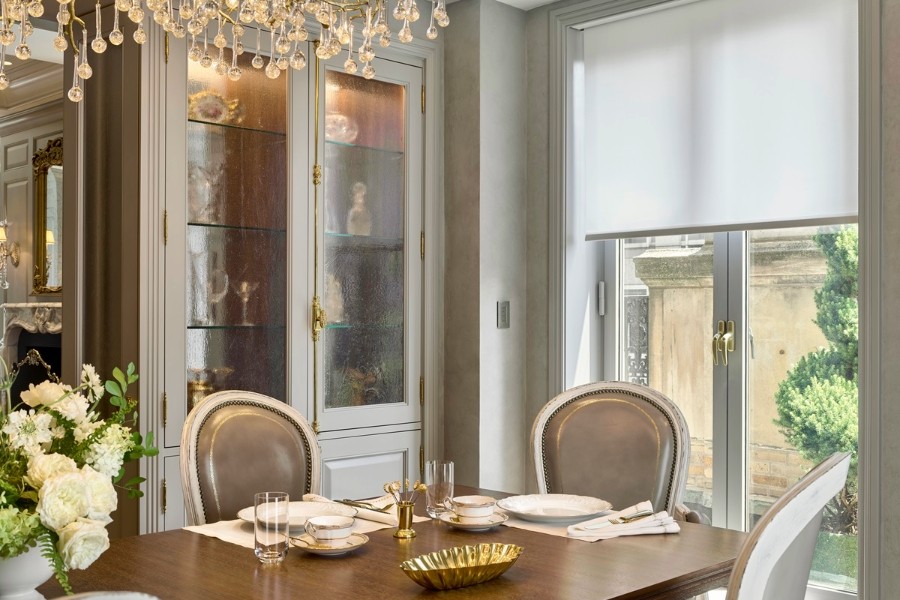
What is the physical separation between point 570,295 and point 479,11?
3.80ft

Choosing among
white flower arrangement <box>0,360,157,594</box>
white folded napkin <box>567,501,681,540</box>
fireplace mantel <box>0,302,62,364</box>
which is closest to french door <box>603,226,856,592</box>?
white folded napkin <box>567,501,681,540</box>

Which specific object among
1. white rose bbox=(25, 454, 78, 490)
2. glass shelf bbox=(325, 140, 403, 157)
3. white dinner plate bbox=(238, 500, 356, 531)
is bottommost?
white dinner plate bbox=(238, 500, 356, 531)

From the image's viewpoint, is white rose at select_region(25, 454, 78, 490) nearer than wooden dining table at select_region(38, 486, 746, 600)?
Yes

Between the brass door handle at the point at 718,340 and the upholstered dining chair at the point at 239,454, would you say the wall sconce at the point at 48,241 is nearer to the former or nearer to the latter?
the upholstered dining chair at the point at 239,454

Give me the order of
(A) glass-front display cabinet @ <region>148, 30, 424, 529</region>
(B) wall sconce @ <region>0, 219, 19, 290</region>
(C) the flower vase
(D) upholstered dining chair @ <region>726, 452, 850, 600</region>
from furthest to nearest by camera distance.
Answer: (B) wall sconce @ <region>0, 219, 19, 290</region>, (A) glass-front display cabinet @ <region>148, 30, 424, 529</region>, (C) the flower vase, (D) upholstered dining chair @ <region>726, 452, 850, 600</region>

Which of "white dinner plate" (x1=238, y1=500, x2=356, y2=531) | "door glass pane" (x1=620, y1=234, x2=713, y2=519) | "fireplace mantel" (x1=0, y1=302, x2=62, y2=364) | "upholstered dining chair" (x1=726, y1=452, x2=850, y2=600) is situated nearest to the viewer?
"upholstered dining chair" (x1=726, y1=452, x2=850, y2=600)

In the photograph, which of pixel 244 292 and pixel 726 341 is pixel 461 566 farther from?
pixel 726 341

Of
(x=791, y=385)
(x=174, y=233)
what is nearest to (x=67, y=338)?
(x=174, y=233)

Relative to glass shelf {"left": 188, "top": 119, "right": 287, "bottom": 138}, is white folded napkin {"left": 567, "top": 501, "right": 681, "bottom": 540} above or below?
below

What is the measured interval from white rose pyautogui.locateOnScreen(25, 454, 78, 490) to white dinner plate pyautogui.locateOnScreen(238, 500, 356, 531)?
823 mm

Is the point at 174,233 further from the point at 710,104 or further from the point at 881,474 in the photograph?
the point at 881,474

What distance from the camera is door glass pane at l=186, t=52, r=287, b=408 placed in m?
3.26

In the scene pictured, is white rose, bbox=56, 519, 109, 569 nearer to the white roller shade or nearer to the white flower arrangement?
the white flower arrangement

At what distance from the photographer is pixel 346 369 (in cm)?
368
